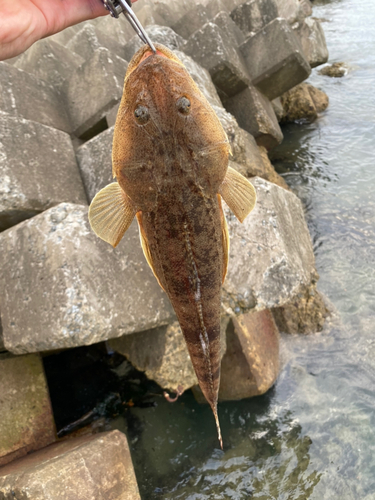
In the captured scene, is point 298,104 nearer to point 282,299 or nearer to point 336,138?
point 336,138

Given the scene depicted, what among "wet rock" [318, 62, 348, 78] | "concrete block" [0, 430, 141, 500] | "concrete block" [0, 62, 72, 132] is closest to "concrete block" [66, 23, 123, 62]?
"concrete block" [0, 62, 72, 132]

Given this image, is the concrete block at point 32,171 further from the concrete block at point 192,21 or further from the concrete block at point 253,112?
the concrete block at point 192,21

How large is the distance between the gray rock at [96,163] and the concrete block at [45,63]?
197 centimetres

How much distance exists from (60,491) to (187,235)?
1.99 meters

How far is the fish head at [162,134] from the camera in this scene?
5.78 feet

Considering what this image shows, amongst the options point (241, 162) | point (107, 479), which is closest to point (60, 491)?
point (107, 479)

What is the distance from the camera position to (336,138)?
300 inches

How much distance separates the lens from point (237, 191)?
7.04ft

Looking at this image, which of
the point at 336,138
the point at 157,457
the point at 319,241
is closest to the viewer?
the point at 157,457

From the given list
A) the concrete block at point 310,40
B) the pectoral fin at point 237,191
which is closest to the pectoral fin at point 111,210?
the pectoral fin at point 237,191

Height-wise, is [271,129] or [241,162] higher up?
[241,162]

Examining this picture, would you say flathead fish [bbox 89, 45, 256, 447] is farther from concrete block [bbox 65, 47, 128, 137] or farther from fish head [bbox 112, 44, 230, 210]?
concrete block [bbox 65, 47, 128, 137]

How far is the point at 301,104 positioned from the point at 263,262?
699 cm

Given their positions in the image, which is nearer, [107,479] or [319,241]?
[107,479]
